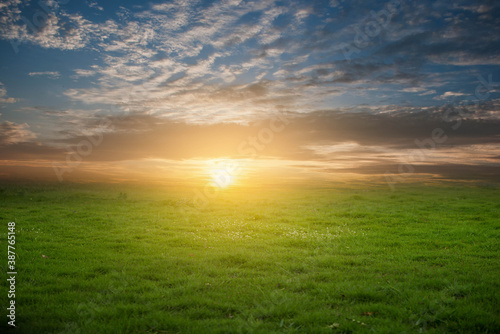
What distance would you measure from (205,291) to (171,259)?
12.3 ft

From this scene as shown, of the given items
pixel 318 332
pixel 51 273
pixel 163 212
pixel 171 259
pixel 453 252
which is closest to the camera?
pixel 318 332

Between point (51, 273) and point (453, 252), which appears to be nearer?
point (51, 273)

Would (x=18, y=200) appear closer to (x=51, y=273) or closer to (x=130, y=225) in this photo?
(x=130, y=225)

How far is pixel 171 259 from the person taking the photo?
12734 millimetres

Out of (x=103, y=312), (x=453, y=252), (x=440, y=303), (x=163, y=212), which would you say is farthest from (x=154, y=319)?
(x=163, y=212)

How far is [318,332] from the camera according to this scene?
23.6 feet

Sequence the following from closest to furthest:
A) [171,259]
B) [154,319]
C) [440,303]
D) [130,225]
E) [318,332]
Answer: [318,332] → [154,319] → [440,303] → [171,259] → [130,225]

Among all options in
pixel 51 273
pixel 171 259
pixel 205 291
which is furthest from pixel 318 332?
pixel 51 273

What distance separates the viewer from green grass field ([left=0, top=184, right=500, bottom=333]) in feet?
25.0

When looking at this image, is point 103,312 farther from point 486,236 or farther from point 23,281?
point 486,236

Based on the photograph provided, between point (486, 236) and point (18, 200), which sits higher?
point (18, 200)

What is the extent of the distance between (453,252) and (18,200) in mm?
37476

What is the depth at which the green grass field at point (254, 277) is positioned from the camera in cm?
762

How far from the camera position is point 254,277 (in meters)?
10.7
